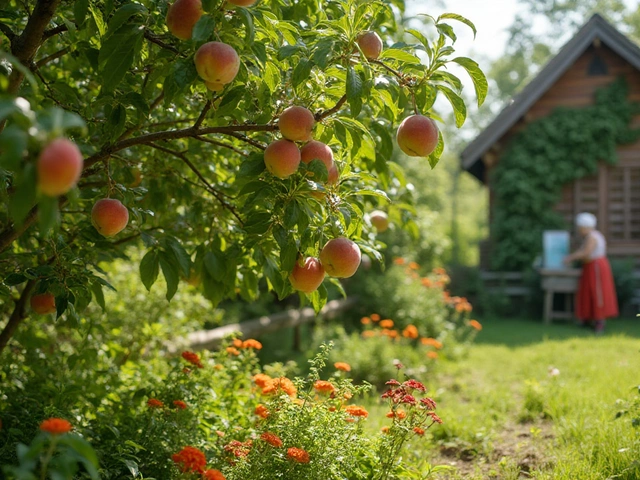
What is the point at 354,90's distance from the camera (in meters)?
1.81

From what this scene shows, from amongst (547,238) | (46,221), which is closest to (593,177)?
(547,238)

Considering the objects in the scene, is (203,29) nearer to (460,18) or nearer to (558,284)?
(460,18)

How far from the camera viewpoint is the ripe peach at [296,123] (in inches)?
72.1

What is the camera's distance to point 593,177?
11430mm

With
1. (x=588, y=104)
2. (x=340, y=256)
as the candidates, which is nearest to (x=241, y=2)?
(x=340, y=256)

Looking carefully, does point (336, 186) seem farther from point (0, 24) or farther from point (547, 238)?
point (547, 238)

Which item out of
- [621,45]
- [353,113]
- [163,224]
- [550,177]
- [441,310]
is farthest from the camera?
[550,177]

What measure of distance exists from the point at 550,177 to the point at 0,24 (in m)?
10.5

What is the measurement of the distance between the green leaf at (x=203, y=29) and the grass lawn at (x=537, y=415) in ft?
7.51

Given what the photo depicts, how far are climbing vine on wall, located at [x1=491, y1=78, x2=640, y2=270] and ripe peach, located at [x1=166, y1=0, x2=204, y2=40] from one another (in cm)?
1036

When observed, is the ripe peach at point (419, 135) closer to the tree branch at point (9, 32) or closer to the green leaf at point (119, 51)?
the green leaf at point (119, 51)

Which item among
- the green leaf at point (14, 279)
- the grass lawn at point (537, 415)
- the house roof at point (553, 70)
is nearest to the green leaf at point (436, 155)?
the green leaf at point (14, 279)

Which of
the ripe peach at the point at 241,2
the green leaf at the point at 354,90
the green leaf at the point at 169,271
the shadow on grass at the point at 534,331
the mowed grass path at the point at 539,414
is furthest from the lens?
the shadow on grass at the point at 534,331

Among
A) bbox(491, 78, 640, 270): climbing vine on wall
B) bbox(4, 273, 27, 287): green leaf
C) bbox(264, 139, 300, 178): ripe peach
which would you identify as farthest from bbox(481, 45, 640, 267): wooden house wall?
bbox(4, 273, 27, 287): green leaf
